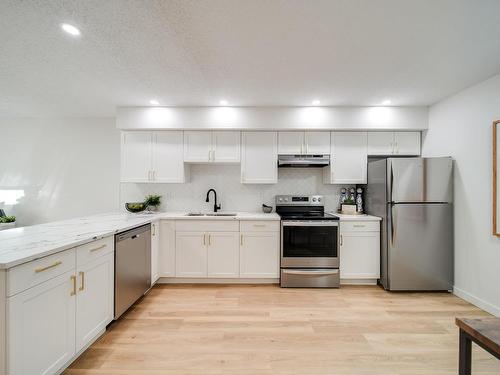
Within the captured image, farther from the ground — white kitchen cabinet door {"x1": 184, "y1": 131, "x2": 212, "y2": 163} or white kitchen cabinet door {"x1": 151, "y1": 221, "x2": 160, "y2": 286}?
white kitchen cabinet door {"x1": 184, "y1": 131, "x2": 212, "y2": 163}

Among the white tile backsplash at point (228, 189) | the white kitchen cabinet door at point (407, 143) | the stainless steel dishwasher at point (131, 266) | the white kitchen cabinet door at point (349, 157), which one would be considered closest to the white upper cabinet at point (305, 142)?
the white kitchen cabinet door at point (349, 157)

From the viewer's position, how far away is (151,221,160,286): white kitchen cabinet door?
10.3 feet

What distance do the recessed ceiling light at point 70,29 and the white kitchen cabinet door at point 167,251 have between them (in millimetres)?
2236

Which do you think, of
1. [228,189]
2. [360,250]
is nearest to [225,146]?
[228,189]

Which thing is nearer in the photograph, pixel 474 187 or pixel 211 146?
pixel 474 187

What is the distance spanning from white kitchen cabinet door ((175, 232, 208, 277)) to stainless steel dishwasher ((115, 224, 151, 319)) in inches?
16.4

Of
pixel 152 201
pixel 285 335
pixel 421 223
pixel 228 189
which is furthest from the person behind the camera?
pixel 228 189

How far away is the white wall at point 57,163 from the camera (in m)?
4.08

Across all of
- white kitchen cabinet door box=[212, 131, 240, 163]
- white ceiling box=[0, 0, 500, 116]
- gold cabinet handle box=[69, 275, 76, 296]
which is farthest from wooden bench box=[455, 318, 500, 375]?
white kitchen cabinet door box=[212, 131, 240, 163]

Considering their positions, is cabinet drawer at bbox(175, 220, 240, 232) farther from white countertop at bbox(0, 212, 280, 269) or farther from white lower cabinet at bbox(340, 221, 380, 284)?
white lower cabinet at bbox(340, 221, 380, 284)

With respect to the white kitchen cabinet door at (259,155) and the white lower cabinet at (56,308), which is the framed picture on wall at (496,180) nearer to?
the white kitchen cabinet door at (259,155)

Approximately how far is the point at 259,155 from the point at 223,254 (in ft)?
4.99

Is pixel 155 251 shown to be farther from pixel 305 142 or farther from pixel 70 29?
pixel 305 142

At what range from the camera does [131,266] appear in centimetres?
258
